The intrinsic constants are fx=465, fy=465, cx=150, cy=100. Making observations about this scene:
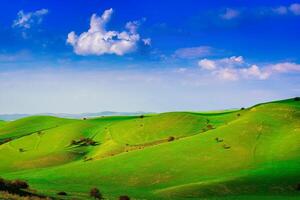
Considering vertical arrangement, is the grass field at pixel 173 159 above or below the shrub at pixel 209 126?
below

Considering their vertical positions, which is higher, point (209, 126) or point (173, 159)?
point (209, 126)

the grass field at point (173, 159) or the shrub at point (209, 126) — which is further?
the shrub at point (209, 126)

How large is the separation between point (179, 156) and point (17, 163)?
53.2m

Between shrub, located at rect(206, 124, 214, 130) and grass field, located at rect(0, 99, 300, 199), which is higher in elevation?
shrub, located at rect(206, 124, 214, 130)

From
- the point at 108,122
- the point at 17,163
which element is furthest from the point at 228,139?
the point at 108,122

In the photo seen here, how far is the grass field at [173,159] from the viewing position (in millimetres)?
70688

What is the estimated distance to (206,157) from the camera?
95.1 metres

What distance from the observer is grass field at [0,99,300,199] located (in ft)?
232

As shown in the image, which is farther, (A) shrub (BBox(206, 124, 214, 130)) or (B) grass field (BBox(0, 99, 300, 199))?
(A) shrub (BBox(206, 124, 214, 130))

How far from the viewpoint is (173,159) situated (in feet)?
314

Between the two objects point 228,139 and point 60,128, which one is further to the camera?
point 60,128

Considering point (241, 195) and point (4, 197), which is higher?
point (4, 197)

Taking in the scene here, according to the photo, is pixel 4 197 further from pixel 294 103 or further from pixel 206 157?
pixel 294 103

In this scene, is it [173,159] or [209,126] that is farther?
[209,126]
